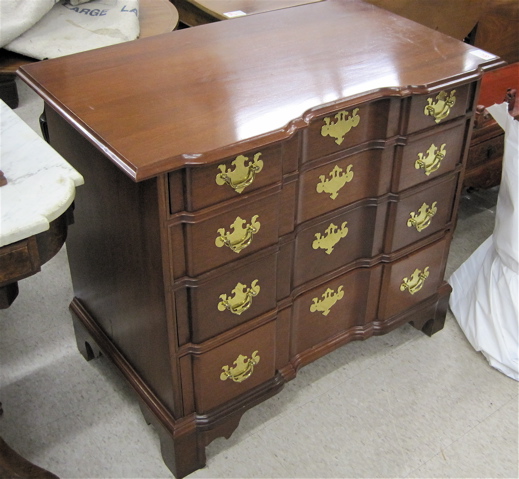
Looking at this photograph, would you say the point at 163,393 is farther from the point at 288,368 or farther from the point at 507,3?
the point at 507,3

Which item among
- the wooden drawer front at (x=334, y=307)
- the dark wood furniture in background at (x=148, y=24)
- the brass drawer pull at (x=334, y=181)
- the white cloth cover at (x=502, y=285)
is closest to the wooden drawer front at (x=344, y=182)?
the brass drawer pull at (x=334, y=181)

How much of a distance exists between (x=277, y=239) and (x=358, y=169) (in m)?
0.26

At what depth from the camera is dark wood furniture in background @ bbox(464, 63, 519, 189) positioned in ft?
7.16

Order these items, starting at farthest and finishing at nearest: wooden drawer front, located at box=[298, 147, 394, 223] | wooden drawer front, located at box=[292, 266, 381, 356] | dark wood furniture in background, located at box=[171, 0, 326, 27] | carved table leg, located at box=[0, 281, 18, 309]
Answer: dark wood furniture in background, located at box=[171, 0, 326, 27]
wooden drawer front, located at box=[292, 266, 381, 356]
wooden drawer front, located at box=[298, 147, 394, 223]
carved table leg, located at box=[0, 281, 18, 309]

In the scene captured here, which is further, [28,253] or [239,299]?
[239,299]

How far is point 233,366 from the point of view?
1.56 metres

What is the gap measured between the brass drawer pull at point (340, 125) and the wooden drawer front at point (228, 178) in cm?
14

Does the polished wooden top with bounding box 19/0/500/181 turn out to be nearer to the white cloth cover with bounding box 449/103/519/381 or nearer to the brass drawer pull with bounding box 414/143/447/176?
the brass drawer pull with bounding box 414/143/447/176

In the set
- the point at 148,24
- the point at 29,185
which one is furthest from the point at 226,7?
the point at 29,185

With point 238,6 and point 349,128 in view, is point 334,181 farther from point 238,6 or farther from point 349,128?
point 238,6

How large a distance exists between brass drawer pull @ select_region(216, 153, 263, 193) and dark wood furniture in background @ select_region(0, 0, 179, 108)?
46.7 inches

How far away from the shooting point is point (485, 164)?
2322 mm

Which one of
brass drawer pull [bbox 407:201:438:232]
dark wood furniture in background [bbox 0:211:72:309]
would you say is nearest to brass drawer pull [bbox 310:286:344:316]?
brass drawer pull [bbox 407:201:438:232]

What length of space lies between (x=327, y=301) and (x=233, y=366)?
31 centimetres
